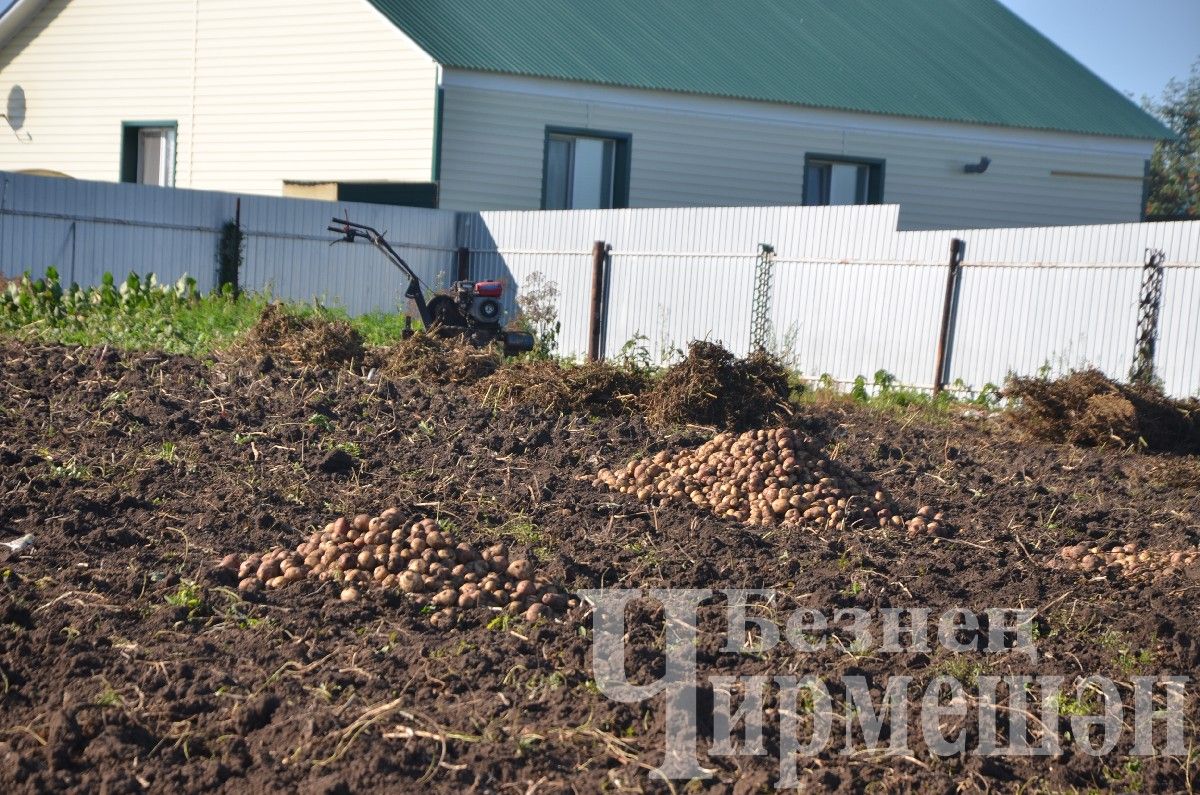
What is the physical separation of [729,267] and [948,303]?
2.94 meters

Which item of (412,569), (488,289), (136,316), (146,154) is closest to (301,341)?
(488,289)

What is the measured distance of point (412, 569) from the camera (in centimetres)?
509

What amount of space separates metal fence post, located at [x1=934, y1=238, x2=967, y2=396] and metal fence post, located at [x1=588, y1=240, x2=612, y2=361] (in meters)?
4.64

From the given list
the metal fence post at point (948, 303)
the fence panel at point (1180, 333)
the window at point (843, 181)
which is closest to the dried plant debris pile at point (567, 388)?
the metal fence post at point (948, 303)

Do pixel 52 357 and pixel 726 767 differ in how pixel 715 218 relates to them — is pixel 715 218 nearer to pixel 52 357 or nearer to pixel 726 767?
pixel 52 357

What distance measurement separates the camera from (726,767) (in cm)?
366

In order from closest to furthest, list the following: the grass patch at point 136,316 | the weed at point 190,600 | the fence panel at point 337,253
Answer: the weed at point 190,600, the grass patch at point 136,316, the fence panel at point 337,253

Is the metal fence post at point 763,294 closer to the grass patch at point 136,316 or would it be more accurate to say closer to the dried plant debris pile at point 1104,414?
the grass patch at point 136,316

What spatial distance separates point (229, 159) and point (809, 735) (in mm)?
20316

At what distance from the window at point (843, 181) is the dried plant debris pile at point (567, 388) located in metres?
14.7

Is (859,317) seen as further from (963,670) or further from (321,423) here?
(963,670)

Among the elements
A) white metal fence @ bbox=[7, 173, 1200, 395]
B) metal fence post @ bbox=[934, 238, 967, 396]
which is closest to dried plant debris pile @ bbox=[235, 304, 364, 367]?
white metal fence @ bbox=[7, 173, 1200, 395]

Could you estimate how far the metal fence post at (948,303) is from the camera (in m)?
13.1

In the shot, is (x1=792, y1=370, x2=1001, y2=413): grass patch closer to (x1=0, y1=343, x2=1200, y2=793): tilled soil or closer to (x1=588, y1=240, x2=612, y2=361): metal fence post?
(x1=0, y1=343, x2=1200, y2=793): tilled soil
